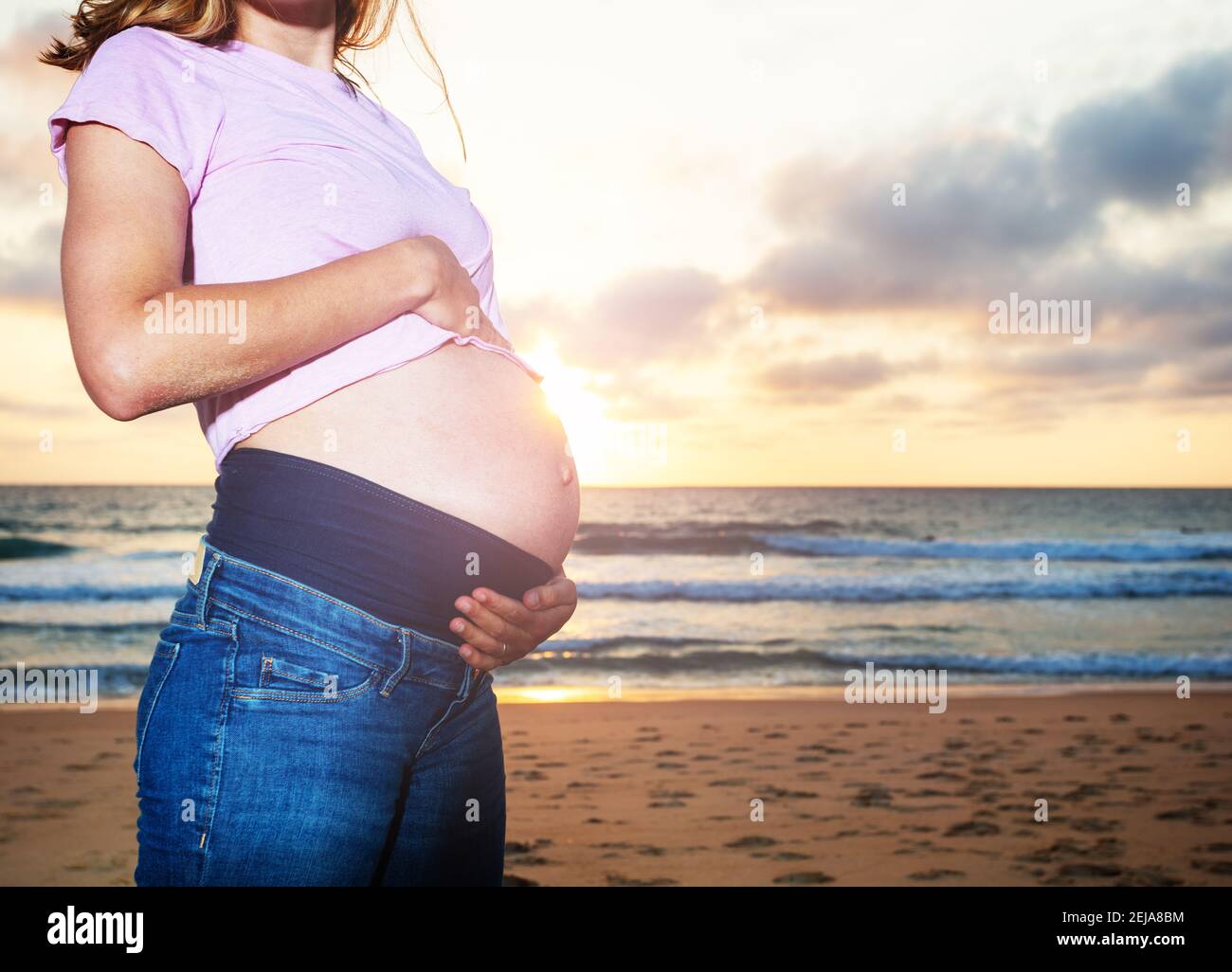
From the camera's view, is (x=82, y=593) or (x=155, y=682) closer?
(x=155, y=682)

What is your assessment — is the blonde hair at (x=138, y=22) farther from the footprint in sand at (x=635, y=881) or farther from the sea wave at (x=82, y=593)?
the sea wave at (x=82, y=593)

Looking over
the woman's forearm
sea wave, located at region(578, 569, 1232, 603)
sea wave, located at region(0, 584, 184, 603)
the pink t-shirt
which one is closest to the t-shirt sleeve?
the pink t-shirt

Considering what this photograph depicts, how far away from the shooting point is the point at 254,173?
1.12 metres

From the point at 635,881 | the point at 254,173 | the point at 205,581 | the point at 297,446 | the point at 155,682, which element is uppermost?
the point at 254,173

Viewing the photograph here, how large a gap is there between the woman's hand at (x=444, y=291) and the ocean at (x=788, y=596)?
358 inches

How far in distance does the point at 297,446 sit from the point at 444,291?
0.86 ft

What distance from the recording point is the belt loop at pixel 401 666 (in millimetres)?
1066

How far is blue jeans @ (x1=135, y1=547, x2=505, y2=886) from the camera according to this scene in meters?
0.98

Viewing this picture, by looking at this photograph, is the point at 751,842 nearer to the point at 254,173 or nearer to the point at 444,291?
the point at 444,291

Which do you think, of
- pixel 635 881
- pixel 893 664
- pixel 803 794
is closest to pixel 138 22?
pixel 635 881

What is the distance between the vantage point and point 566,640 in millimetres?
11922

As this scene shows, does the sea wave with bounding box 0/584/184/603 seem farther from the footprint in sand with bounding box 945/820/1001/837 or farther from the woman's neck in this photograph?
the woman's neck
